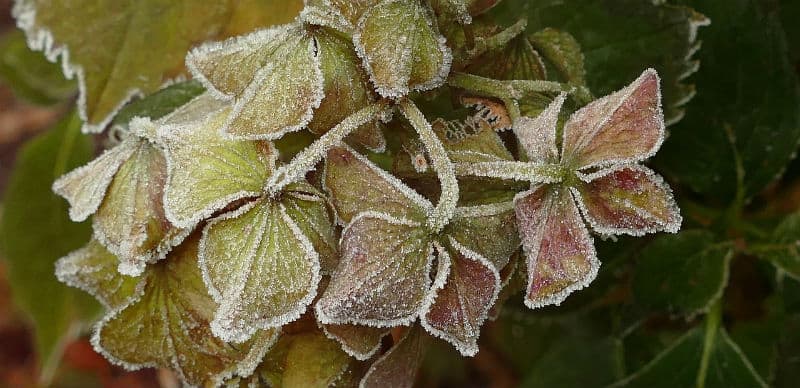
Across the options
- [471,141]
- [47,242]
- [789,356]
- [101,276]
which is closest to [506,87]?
[471,141]

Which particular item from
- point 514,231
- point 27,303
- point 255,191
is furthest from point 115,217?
point 27,303

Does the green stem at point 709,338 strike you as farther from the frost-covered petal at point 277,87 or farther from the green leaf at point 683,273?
the frost-covered petal at point 277,87

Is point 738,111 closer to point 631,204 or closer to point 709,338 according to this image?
point 709,338

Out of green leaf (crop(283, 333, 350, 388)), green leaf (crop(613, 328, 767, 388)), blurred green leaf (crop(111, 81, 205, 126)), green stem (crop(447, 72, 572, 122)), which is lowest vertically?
green leaf (crop(613, 328, 767, 388))

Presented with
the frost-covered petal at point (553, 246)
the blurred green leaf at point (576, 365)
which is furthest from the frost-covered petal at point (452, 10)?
the blurred green leaf at point (576, 365)

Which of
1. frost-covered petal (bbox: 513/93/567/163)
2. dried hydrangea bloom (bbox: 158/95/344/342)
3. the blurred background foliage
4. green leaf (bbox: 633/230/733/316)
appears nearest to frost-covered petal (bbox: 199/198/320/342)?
dried hydrangea bloom (bbox: 158/95/344/342)

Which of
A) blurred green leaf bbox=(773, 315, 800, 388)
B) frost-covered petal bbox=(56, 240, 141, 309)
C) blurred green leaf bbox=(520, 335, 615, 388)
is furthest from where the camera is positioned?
blurred green leaf bbox=(520, 335, 615, 388)

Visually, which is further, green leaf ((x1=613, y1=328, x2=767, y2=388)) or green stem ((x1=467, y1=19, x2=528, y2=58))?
green leaf ((x1=613, y1=328, x2=767, y2=388))

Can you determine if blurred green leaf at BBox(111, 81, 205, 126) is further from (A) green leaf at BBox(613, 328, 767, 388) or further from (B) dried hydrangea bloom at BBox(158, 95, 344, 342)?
(A) green leaf at BBox(613, 328, 767, 388)
